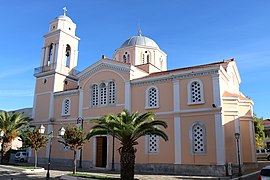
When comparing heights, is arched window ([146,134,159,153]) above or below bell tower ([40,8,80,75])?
below

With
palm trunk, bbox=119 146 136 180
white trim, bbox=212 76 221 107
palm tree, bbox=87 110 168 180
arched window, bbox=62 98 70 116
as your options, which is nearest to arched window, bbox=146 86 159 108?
white trim, bbox=212 76 221 107

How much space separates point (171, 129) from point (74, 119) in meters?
10.2

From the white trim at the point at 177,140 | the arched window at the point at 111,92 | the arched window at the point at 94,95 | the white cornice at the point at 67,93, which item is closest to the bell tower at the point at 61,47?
the white cornice at the point at 67,93

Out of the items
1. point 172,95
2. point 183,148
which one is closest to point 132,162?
point 183,148

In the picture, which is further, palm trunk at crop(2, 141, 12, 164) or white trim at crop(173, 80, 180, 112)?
palm trunk at crop(2, 141, 12, 164)

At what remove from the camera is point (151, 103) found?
802 inches

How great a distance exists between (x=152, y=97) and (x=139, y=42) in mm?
9678

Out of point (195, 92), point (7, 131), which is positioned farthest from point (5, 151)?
point (195, 92)

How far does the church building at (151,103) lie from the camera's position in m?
17.5

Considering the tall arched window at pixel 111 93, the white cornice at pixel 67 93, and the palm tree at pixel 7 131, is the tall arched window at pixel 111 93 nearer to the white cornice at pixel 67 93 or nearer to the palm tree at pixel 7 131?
the white cornice at pixel 67 93

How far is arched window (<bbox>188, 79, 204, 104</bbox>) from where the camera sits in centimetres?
1821

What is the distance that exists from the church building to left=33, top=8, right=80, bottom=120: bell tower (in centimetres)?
11

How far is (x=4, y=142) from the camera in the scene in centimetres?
2253

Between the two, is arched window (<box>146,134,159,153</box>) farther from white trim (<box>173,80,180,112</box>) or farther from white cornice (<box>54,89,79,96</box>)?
white cornice (<box>54,89,79,96</box>)
